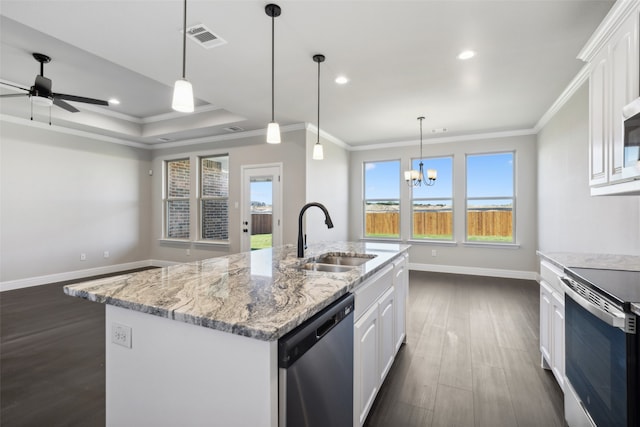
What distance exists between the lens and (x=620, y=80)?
1703mm

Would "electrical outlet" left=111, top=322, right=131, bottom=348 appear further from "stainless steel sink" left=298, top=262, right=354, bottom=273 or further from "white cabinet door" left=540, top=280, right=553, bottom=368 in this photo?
"white cabinet door" left=540, top=280, right=553, bottom=368

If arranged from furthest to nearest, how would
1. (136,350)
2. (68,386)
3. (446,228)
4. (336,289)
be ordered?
(446,228), (68,386), (336,289), (136,350)

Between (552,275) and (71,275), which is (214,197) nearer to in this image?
(71,275)

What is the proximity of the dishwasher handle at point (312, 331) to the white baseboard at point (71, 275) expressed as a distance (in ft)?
19.7

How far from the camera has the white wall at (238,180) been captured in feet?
16.7

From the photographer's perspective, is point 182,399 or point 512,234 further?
point 512,234

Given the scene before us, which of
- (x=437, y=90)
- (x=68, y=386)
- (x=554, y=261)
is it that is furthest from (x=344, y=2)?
(x=68, y=386)

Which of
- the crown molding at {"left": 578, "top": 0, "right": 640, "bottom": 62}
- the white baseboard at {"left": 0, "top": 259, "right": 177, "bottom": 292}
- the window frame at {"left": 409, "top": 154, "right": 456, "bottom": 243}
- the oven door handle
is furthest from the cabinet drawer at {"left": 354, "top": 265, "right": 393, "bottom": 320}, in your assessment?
the white baseboard at {"left": 0, "top": 259, "right": 177, "bottom": 292}

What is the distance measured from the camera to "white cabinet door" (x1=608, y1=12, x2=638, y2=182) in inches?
62.1

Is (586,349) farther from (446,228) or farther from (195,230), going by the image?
(195,230)

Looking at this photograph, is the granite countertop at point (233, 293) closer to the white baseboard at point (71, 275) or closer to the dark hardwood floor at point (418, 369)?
the dark hardwood floor at point (418, 369)

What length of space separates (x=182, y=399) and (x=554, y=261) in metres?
2.37

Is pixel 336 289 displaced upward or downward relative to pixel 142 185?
downward

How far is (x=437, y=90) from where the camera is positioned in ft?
12.2
